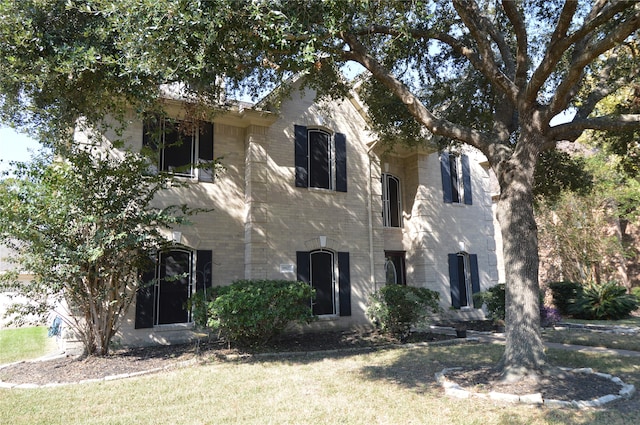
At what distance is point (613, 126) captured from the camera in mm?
7035

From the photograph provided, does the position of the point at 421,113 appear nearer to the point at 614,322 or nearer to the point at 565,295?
the point at 614,322

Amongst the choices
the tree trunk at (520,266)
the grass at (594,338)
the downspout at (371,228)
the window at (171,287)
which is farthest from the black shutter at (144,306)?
the grass at (594,338)

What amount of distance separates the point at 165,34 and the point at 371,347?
820cm

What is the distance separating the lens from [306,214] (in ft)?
43.8

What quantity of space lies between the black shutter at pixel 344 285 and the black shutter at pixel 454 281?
4.79 metres

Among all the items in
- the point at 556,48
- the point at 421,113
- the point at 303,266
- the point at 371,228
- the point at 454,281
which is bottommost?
the point at 454,281

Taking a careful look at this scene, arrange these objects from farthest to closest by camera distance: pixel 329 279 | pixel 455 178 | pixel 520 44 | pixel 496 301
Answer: pixel 455 178
pixel 496 301
pixel 329 279
pixel 520 44

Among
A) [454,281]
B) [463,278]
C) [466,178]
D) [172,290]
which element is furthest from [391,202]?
[172,290]

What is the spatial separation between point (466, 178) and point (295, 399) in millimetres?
13917

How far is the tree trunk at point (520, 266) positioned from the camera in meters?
6.66

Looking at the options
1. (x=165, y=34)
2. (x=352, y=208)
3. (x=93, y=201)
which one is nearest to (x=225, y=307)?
(x=93, y=201)

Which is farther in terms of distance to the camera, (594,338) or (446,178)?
(446,178)

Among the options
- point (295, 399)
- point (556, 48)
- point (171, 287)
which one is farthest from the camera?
point (171, 287)

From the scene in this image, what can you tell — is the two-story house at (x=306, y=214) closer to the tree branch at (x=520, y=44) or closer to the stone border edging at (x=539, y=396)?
the tree branch at (x=520, y=44)
